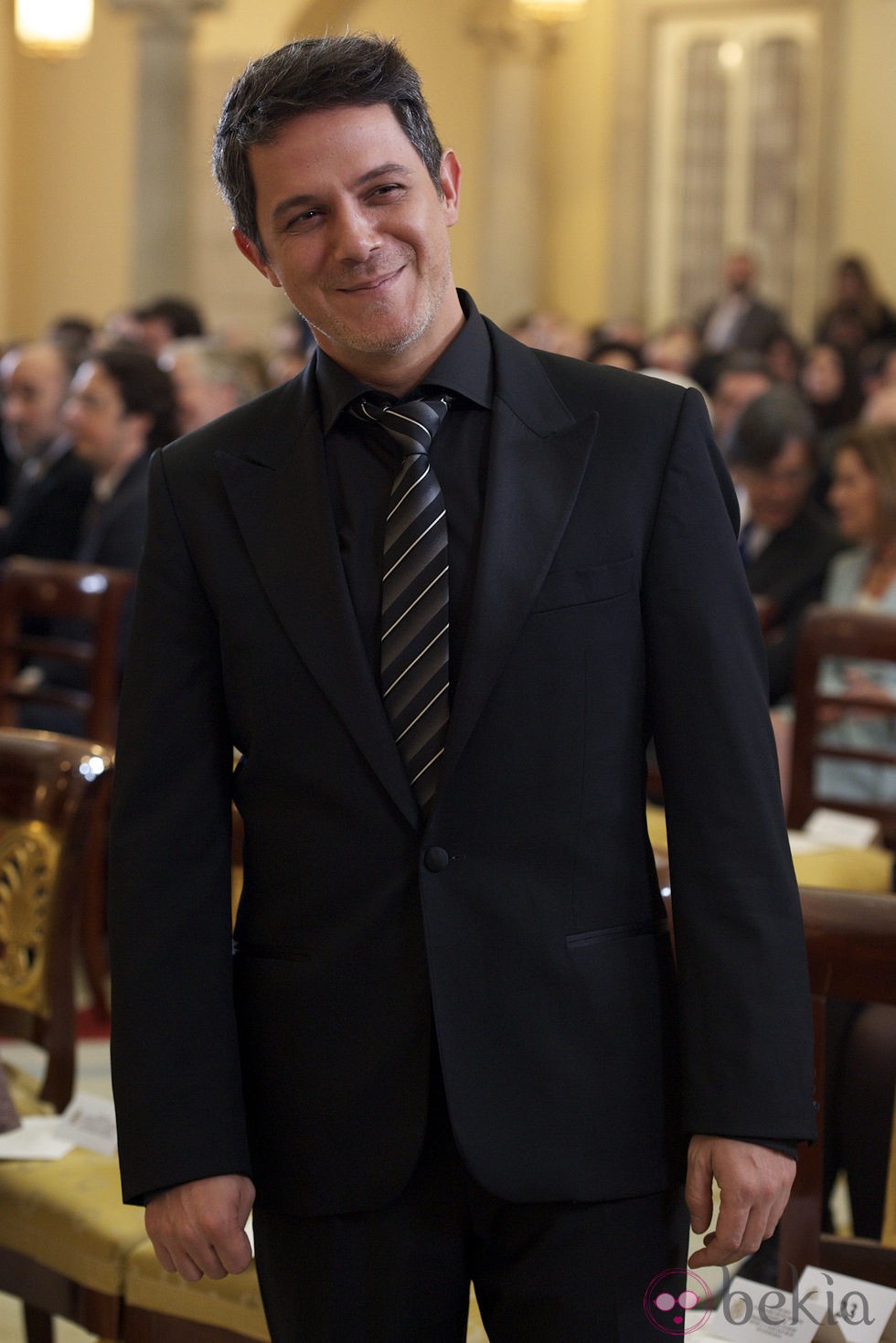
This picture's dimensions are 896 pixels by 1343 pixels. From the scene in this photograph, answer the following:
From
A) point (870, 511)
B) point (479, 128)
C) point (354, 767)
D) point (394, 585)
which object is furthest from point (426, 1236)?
point (479, 128)

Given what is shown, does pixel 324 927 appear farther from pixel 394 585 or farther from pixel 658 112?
pixel 658 112

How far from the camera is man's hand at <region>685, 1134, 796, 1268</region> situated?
4.27 ft

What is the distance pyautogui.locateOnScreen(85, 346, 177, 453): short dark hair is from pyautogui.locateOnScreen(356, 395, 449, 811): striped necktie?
3858 mm

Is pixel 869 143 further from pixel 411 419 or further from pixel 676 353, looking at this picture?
pixel 411 419

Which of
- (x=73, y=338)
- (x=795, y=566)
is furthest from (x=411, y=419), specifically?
(x=73, y=338)

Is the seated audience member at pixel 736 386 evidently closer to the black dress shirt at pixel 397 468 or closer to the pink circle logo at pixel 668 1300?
the black dress shirt at pixel 397 468

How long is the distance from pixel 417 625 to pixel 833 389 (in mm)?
7695

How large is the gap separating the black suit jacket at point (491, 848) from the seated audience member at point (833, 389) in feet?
23.7

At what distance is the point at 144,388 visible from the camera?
5.15 metres

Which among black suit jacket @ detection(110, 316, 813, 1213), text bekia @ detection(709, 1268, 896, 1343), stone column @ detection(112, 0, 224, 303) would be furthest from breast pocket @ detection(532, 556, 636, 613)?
stone column @ detection(112, 0, 224, 303)

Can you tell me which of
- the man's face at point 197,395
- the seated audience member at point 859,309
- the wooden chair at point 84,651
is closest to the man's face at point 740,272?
the seated audience member at point 859,309

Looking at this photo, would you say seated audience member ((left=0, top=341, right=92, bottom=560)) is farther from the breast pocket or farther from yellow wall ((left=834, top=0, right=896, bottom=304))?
yellow wall ((left=834, top=0, right=896, bottom=304))

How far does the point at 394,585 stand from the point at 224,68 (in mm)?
11483

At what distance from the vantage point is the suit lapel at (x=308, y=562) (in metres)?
1.34
